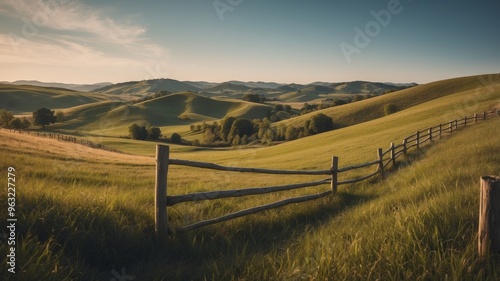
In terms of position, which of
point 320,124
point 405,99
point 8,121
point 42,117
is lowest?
point 320,124

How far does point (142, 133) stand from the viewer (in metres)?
88.4

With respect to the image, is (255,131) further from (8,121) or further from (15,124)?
(8,121)

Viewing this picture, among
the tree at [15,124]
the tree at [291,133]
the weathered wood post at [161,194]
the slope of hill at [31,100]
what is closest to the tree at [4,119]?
the tree at [15,124]

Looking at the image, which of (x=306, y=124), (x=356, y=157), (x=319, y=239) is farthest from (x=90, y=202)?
(x=306, y=124)

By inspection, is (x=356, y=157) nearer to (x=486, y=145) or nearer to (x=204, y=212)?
(x=486, y=145)

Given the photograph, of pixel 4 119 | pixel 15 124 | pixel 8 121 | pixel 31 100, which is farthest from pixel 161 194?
pixel 31 100

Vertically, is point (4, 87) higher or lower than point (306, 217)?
higher

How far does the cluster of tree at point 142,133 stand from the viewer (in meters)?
87.6

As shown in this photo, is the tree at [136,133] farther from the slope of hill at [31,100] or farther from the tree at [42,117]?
the slope of hill at [31,100]

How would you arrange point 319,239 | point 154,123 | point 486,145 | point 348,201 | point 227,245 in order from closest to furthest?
point 319,239, point 227,245, point 348,201, point 486,145, point 154,123

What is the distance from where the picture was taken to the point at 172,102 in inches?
6294

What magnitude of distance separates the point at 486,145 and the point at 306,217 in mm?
10490

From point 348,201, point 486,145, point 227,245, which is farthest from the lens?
point 486,145

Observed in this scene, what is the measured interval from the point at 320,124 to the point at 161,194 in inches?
2418
